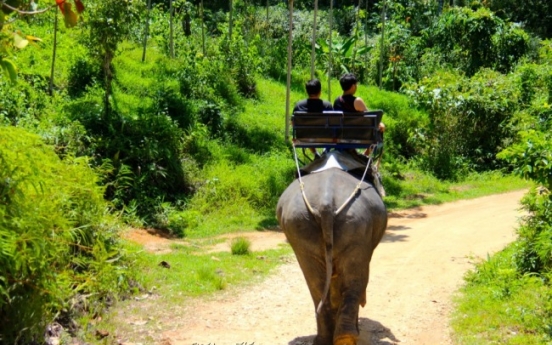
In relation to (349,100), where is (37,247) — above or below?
below

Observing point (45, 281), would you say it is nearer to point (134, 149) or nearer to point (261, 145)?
point (134, 149)

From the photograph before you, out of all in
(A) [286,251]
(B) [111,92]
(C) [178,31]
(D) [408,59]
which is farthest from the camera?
(D) [408,59]

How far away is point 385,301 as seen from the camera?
864 centimetres

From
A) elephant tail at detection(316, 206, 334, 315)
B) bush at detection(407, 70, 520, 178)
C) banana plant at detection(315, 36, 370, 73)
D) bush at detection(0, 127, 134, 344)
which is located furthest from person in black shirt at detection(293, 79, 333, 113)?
banana plant at detection(315, 36, 370, 73)

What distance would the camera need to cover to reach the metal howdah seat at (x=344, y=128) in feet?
23.7

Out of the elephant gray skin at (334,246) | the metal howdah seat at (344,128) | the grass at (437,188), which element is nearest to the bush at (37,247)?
the elephant gray skin at (334,246)

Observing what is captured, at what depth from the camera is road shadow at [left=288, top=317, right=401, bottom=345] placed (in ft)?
23.9

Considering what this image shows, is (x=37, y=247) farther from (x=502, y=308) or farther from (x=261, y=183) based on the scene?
(x=261, y=183)

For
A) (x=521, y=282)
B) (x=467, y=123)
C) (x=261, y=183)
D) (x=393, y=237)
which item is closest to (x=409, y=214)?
(x=393, y=237)

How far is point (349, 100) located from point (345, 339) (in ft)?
9.61

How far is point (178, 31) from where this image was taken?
2134 cm

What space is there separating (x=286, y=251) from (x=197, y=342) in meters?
4.07

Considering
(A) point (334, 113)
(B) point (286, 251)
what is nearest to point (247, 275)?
(B) point (286, 251)

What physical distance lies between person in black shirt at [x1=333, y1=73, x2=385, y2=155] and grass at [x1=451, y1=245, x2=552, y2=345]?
2234 mm
